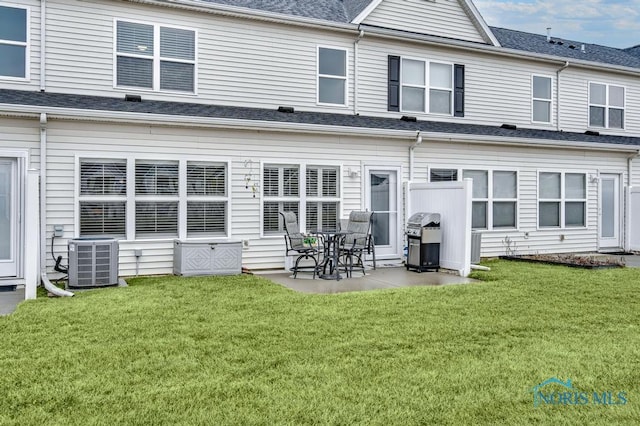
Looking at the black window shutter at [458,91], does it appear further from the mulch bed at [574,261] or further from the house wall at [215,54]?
the mulch bed at [574,261]

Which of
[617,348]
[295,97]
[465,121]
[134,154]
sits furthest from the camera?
[465,121]

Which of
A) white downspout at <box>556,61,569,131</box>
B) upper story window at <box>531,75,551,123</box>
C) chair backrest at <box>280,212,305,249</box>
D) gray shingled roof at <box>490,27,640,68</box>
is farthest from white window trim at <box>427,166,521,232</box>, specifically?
gray shingled roof at <box>490,27,640,68</box>

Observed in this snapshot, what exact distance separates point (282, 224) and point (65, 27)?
A: 5461mm

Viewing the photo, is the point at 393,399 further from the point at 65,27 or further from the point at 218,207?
the point at 65,27

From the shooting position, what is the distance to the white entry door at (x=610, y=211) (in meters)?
14.2

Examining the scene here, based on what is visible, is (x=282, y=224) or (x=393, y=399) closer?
(x=393, y=399)

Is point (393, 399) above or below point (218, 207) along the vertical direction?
below

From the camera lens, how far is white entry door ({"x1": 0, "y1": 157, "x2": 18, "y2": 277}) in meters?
8.45

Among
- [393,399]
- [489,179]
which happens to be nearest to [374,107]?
[489,179]

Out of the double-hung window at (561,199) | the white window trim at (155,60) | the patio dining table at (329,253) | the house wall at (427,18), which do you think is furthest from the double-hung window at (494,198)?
the white window trim at (155,60)

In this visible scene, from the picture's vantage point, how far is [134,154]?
924cm

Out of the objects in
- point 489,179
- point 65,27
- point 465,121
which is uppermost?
point 65,27

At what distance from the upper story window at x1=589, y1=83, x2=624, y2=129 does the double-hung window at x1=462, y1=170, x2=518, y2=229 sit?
465cm

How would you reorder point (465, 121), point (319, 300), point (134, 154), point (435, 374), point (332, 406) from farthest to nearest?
point (465, 121) → point (134, 154) → point (319, 300) → point (435, 374) → point (332, 406)
